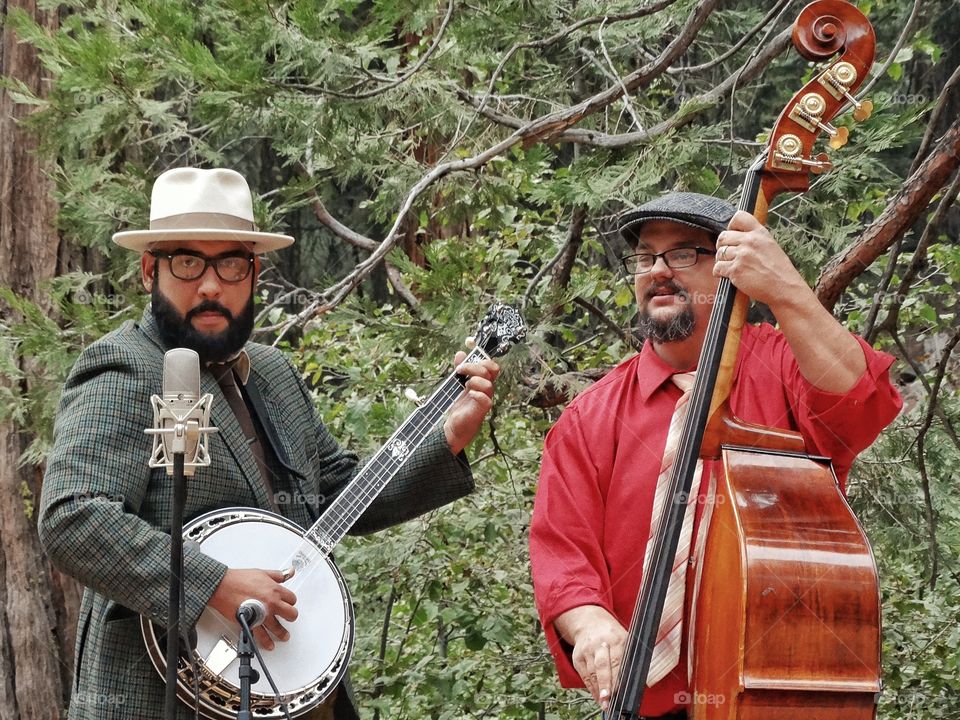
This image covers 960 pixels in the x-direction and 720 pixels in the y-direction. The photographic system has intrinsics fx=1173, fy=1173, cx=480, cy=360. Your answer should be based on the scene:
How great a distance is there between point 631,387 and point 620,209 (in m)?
2.33

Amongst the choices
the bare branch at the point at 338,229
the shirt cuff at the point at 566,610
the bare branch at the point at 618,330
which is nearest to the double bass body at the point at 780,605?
the shirt cuff at the point at 566,610

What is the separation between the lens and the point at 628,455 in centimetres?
285

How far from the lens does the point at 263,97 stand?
362 centimetres

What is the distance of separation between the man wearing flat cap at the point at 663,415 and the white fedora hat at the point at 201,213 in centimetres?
106

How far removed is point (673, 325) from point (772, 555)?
28.3 inches

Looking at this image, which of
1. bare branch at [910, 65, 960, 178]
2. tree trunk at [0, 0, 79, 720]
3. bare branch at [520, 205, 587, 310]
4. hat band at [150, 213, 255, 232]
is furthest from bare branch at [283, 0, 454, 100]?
tree trunk at [0, 0, 79, 720]

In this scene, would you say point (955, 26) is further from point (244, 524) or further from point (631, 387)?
point (244, 524)

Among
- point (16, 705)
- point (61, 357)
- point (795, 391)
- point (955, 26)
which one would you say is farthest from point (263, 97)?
point (955, 26)

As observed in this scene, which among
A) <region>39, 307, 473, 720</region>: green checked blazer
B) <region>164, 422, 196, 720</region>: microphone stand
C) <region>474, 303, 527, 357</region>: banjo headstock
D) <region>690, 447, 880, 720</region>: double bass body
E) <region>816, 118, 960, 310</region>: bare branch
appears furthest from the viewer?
<region>816, 118, 960, 310</region>: bare branch

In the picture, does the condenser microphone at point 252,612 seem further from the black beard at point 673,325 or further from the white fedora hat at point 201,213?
the black beard at point 673,325

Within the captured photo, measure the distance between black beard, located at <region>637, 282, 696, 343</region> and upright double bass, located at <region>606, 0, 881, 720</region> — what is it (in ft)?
1.17

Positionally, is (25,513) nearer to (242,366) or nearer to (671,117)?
(242,366)

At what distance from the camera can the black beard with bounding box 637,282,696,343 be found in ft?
9.43

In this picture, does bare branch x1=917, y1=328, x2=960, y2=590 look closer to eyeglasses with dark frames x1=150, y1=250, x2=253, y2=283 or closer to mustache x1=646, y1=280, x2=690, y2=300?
mustache x1=646, y1=280, x2=690, y2=300
